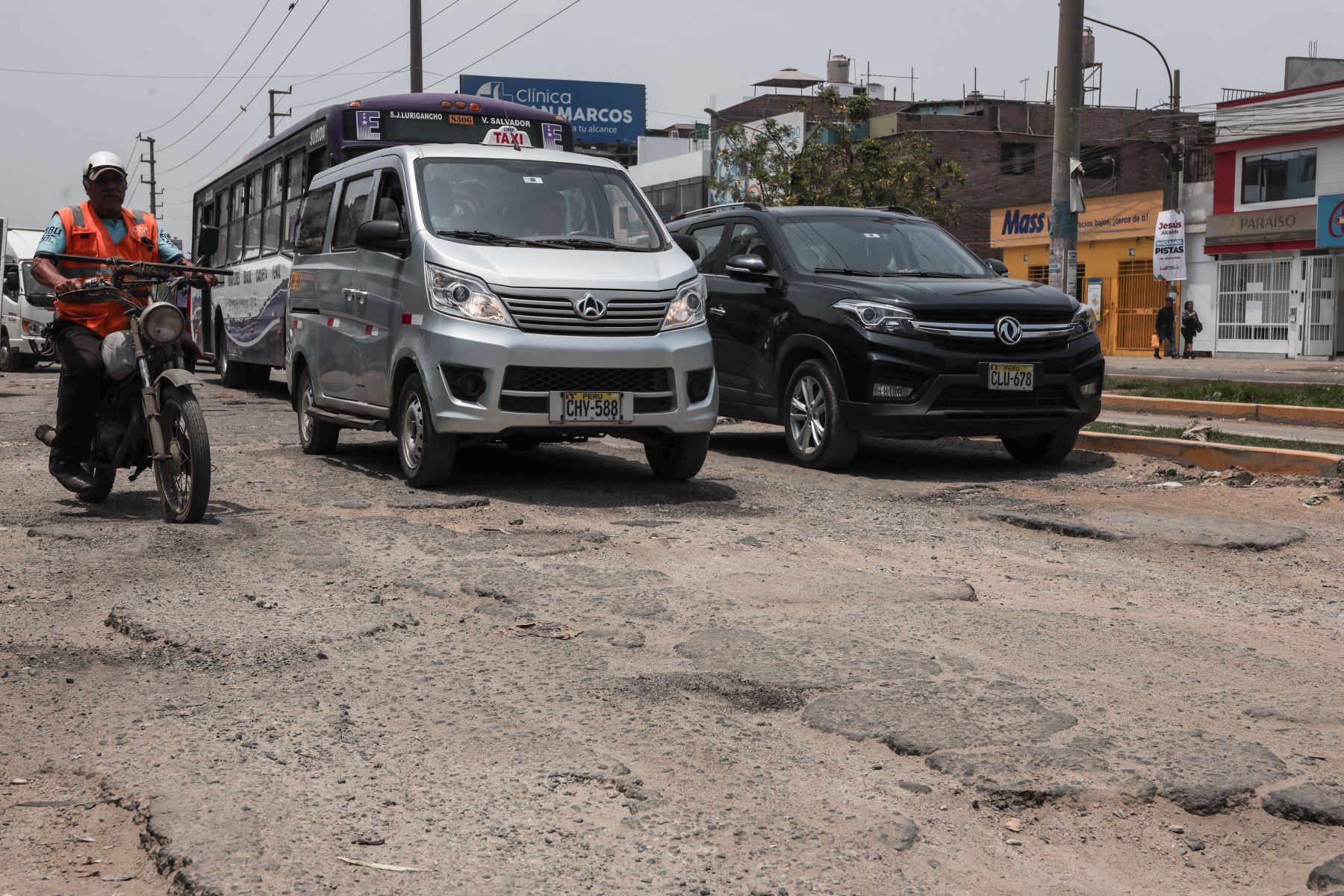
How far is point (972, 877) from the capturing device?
2967 millimetres

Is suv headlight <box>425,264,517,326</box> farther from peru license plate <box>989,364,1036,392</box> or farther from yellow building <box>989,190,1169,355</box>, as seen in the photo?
yellow building <box>989,190,1169,355</box>

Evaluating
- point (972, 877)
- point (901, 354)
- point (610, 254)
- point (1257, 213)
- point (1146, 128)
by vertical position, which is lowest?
point (972, 877)

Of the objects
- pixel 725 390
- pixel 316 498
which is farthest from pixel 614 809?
pixel 725 390

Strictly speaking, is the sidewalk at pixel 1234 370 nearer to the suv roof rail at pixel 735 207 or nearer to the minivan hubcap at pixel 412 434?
the suv roof rail at pixel 735 207

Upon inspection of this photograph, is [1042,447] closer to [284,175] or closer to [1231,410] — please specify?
[1231,410]

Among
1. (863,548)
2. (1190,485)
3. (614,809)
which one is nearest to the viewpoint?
(614,809)

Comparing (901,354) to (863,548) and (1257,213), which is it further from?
(1257,213)

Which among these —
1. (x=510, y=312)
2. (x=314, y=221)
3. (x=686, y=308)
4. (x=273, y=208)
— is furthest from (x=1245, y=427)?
(x=273, y=208)

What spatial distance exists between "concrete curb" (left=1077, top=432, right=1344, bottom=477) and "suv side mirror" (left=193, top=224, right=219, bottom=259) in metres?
6.42

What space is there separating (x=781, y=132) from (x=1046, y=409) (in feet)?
72.0

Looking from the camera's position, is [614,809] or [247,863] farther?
[614,809]

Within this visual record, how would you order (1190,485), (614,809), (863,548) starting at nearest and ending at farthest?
(614,809) → (863,548) → (1190,485)

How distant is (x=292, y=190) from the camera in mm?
15531

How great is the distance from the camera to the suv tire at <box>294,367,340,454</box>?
33.5ft
